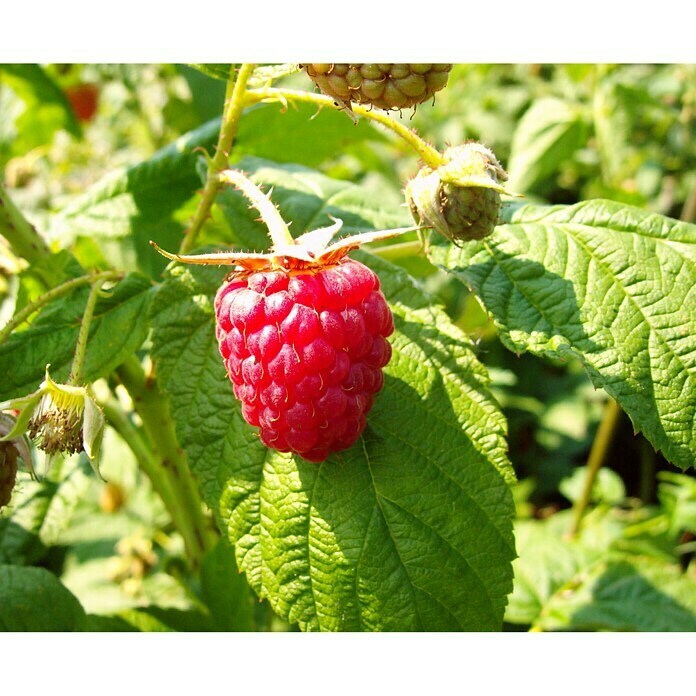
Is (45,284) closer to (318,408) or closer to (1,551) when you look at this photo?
(1,551)

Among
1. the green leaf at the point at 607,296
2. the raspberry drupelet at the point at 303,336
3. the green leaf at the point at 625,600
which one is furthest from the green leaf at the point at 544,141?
the raspberry drupelet at the point at 303,336

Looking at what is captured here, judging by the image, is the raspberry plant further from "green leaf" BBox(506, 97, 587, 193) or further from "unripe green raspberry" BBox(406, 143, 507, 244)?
"green leaf" BBox(506, 97, 587, 193)

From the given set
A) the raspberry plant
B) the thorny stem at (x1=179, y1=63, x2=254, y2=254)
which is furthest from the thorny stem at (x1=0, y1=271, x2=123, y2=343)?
the thorny stem at (x1=179, y1=63, x2=254, y2=254)

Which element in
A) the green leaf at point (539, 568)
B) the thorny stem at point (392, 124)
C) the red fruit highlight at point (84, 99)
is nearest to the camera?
the thorny stem at point (392, 124)

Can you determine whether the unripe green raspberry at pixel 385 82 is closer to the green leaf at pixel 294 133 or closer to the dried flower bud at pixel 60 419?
the dried flower bud at pixel 60 419

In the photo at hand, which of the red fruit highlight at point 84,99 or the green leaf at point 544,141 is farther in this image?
the red fruit highlight at point 84,99

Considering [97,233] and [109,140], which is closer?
[97,233]

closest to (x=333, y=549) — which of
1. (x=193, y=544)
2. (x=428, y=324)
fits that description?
(x=428, y=324)
